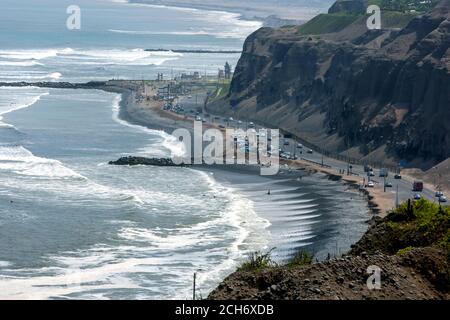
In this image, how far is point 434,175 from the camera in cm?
8862

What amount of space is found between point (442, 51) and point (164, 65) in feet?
313

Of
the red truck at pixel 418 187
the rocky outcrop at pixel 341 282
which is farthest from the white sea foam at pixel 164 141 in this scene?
the rocky outcrop at pixel 341 282

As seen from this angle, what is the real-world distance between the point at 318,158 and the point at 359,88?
548 inches

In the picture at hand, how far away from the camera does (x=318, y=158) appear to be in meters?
102

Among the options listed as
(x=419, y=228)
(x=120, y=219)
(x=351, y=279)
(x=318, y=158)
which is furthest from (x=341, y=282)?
(x=318, y=158)

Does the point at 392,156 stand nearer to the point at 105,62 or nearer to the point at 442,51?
the point at 442,51

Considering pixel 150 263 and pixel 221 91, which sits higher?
pixel 221 91

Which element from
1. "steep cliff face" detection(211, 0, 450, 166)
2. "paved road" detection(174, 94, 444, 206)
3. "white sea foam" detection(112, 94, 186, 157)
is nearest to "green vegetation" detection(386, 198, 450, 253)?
"paved road" detection(174, 94, 444, 206)

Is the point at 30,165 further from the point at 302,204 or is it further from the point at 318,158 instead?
the point at 318,158

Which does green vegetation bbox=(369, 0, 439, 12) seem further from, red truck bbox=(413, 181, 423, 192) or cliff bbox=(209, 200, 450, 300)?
cliff bbox=(209, 200, 450, 300)

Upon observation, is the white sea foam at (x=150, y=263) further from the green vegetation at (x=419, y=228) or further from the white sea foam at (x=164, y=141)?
the white sea foam at (x=164, y=141)

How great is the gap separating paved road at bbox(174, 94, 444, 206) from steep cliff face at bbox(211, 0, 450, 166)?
2863 mm

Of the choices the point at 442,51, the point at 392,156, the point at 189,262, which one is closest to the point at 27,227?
the point at 189,262

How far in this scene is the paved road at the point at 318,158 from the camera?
8175 centimetres
